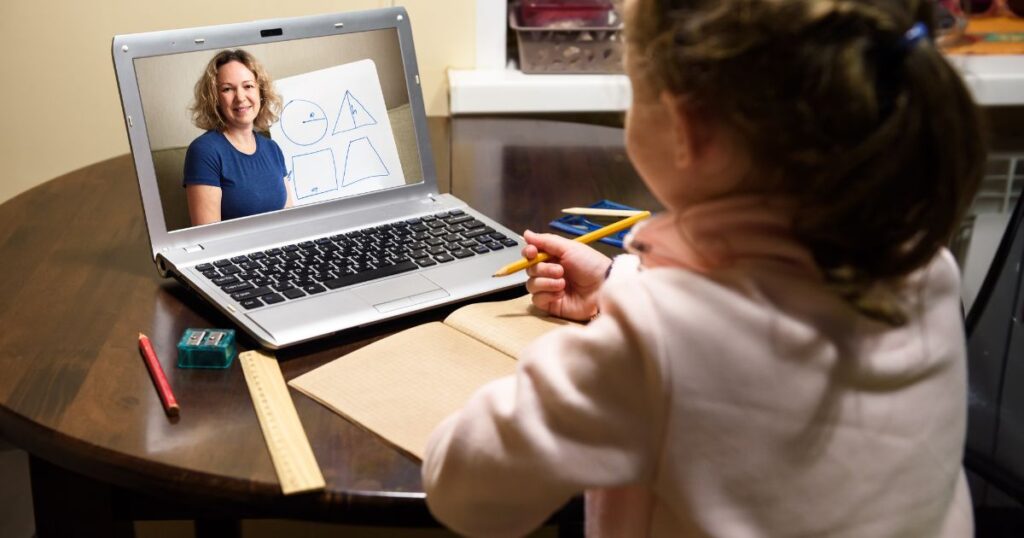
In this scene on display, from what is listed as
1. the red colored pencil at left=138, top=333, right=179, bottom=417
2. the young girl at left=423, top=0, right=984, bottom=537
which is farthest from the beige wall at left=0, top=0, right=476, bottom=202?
the young girl at left=423, top=0, right=984, bottom=537

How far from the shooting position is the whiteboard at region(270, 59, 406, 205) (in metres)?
1.15

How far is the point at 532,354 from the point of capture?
0.61 metres

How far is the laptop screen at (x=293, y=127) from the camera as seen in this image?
108 cm

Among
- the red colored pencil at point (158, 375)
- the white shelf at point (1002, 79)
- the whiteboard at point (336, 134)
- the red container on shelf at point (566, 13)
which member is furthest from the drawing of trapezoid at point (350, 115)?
the white shelf at point (1002, 79)

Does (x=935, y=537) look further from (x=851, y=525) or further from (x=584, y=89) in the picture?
(x=584, y=89)

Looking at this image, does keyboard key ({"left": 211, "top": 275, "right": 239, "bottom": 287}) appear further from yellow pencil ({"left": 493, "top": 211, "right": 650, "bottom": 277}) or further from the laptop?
yellow pencil ({"left": 493, "top": 211, "right": 650, "bottom": 277})

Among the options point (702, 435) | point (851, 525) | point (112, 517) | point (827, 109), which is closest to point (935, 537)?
point (851, 525)

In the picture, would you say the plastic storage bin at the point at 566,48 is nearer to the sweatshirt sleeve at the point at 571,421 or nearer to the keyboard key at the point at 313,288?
the keyboard key at the point at 313,288

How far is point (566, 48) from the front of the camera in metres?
1.88

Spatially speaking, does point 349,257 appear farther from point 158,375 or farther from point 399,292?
point 158,375

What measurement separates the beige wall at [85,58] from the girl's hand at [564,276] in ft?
3.27

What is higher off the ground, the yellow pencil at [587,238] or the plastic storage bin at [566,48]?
the plastic storage bin at [566,48]

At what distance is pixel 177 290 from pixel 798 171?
73 centimetres

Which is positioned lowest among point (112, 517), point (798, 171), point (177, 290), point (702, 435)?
point (112, 517)
